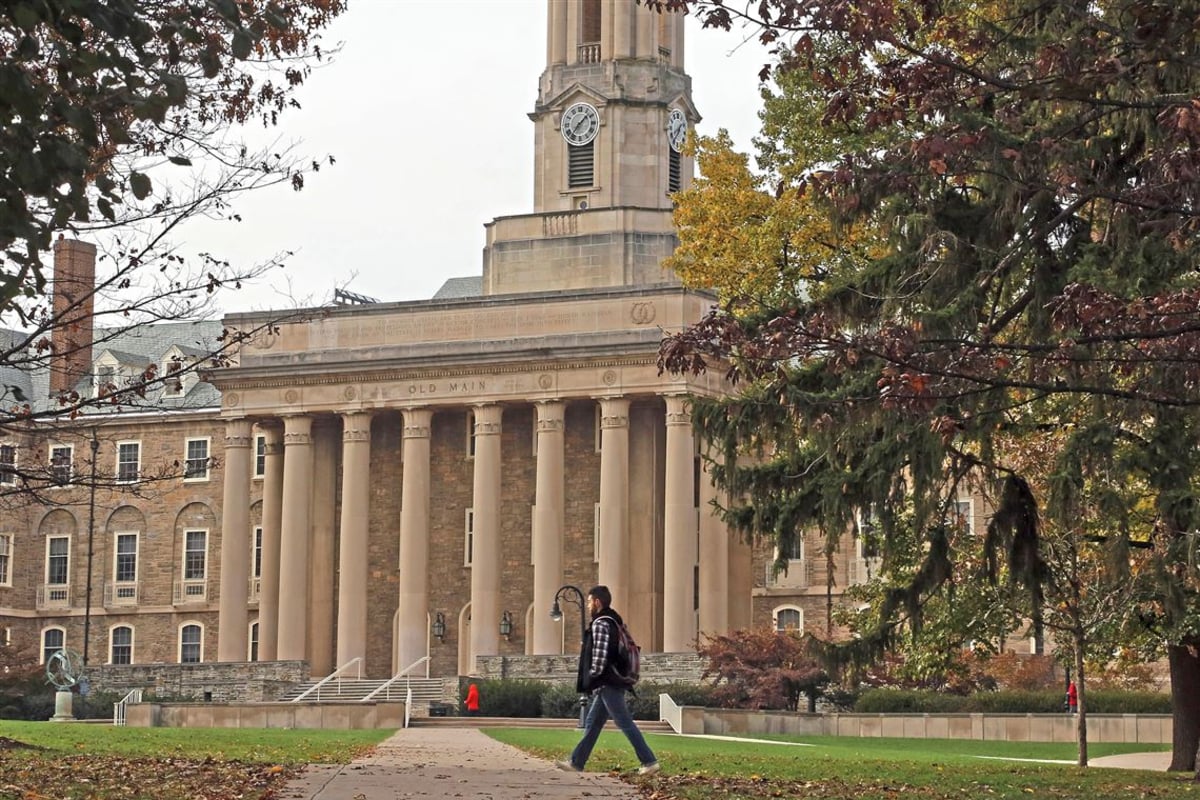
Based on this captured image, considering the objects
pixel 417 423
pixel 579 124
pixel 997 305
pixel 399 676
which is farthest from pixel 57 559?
pixel 997 305

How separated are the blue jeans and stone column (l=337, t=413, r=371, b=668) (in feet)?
156

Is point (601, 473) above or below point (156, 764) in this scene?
above

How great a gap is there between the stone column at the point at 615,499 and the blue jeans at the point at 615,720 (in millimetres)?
43096

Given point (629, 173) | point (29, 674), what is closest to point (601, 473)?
point (629, 173)

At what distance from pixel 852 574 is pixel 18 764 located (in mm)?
53937

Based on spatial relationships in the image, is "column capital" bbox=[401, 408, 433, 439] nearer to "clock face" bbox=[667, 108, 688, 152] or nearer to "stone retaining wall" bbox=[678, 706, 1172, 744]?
"clock face" bbox=[667, 108, 688, 152]

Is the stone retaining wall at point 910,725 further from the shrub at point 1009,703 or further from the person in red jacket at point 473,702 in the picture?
the person in red jacket at point 473,702

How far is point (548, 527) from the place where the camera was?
213 ft

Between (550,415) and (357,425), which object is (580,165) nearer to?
(550,415)

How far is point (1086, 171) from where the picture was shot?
1639cm

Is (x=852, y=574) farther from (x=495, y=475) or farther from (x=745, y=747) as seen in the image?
(x=745, y=747)

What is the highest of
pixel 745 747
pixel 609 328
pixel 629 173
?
pixel 629 173

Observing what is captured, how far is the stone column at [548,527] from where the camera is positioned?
64.2 metres

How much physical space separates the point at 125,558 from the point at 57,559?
11.3 ft
